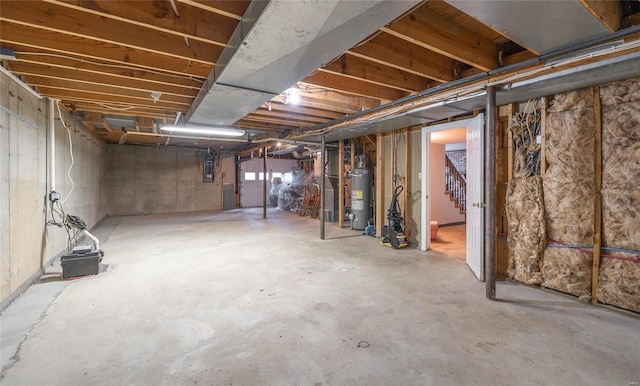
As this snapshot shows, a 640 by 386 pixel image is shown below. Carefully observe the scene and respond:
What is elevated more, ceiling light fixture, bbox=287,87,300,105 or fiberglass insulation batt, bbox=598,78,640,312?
ceiling light fixture, bbox=287,87,300,105

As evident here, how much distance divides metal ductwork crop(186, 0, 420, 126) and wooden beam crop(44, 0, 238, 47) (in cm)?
18

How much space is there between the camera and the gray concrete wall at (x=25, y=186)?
97.2 inches

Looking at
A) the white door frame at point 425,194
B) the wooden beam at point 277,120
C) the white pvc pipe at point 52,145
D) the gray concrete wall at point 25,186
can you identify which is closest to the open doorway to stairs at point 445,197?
the white door frame at point 425,194

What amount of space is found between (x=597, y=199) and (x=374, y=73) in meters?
2.48

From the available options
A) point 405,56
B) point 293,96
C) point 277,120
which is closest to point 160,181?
point 277,120

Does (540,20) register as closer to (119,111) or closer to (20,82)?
(20,82)

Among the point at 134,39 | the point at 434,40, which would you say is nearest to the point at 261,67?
the point at 134,39

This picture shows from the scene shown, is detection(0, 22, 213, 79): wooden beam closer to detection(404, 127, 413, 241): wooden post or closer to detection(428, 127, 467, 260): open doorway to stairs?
detection(404, 127, 413, 241): wooden post

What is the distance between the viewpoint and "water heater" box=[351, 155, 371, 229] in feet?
19.9

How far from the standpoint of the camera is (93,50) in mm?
2336

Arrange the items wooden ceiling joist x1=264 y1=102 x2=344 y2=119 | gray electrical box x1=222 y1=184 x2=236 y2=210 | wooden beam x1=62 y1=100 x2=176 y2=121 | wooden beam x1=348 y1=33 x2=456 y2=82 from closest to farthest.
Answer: wooden beam x1=348 y1=33 x2=456 y2=82
wooden ceiling joist x1=264 y1=102 x2=344 y2=119
wooden beam x1=62 y1=100 x2=176 y2=121
gray electrical box x1=222 y1=184 x2=236 y2=210

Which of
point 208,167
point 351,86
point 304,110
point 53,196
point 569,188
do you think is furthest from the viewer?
point 208,167

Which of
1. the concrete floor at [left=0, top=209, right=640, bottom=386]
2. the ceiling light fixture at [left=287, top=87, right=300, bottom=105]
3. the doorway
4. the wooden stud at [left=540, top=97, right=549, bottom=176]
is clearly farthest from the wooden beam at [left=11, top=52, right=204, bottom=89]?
the wooden stud at [left=540, top=97, right=549, bottom=176]

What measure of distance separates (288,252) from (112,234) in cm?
402
